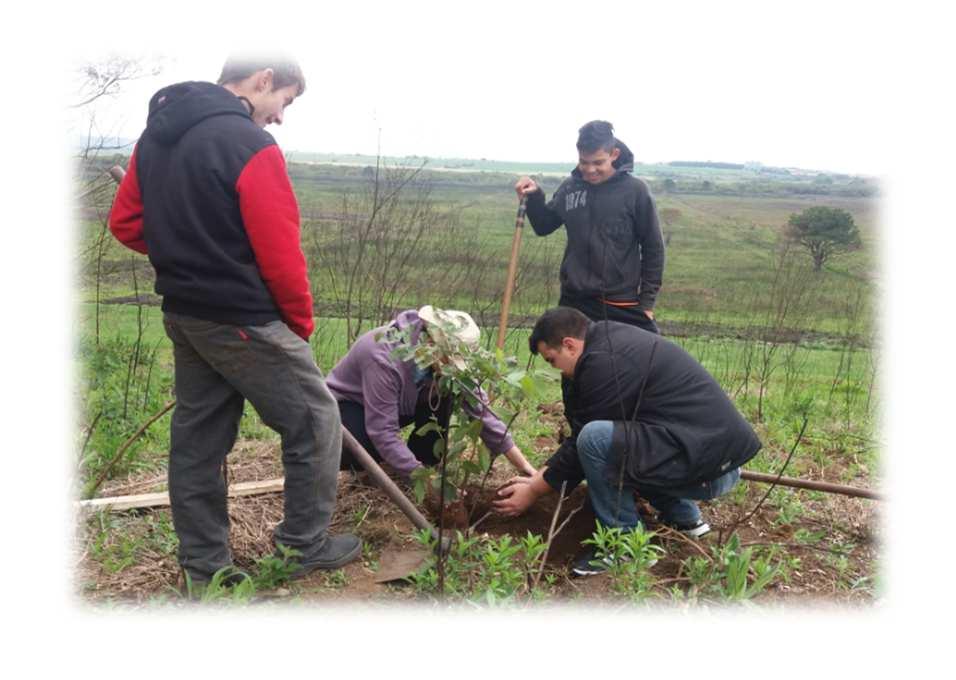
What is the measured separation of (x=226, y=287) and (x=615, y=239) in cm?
257

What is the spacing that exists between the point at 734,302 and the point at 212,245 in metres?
19.5

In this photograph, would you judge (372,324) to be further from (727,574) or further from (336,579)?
(727,574)

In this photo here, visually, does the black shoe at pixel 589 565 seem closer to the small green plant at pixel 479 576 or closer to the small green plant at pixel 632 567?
the small green plant at pixel 632 567

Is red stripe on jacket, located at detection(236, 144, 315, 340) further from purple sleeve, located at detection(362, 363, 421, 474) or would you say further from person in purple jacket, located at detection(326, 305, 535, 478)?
purple sleeve, located at detection(362, 363, 421, 474)

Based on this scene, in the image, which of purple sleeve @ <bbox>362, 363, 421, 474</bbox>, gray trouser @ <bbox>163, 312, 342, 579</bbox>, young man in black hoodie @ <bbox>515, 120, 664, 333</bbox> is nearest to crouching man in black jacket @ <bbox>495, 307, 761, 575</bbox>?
purple sleeve @ <bbox>362, 363, 421, 474</bbox>

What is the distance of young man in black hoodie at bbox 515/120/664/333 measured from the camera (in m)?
4.58

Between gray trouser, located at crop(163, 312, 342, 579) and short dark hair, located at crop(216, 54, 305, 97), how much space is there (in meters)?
0.81

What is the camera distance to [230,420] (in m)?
2.89

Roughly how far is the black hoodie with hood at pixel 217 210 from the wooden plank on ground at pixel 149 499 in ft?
4.27

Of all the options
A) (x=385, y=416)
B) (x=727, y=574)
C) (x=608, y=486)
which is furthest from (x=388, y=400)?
(x=727, y=574)

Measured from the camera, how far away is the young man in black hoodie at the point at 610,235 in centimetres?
458

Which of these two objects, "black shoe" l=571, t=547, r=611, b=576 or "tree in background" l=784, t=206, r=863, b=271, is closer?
"black shoe" l=571, t=547, r=611, b=576

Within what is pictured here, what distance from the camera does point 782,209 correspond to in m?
48.0

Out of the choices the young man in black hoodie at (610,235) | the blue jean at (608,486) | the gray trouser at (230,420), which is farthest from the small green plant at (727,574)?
A: the young man in black hoodie at (610,235)
